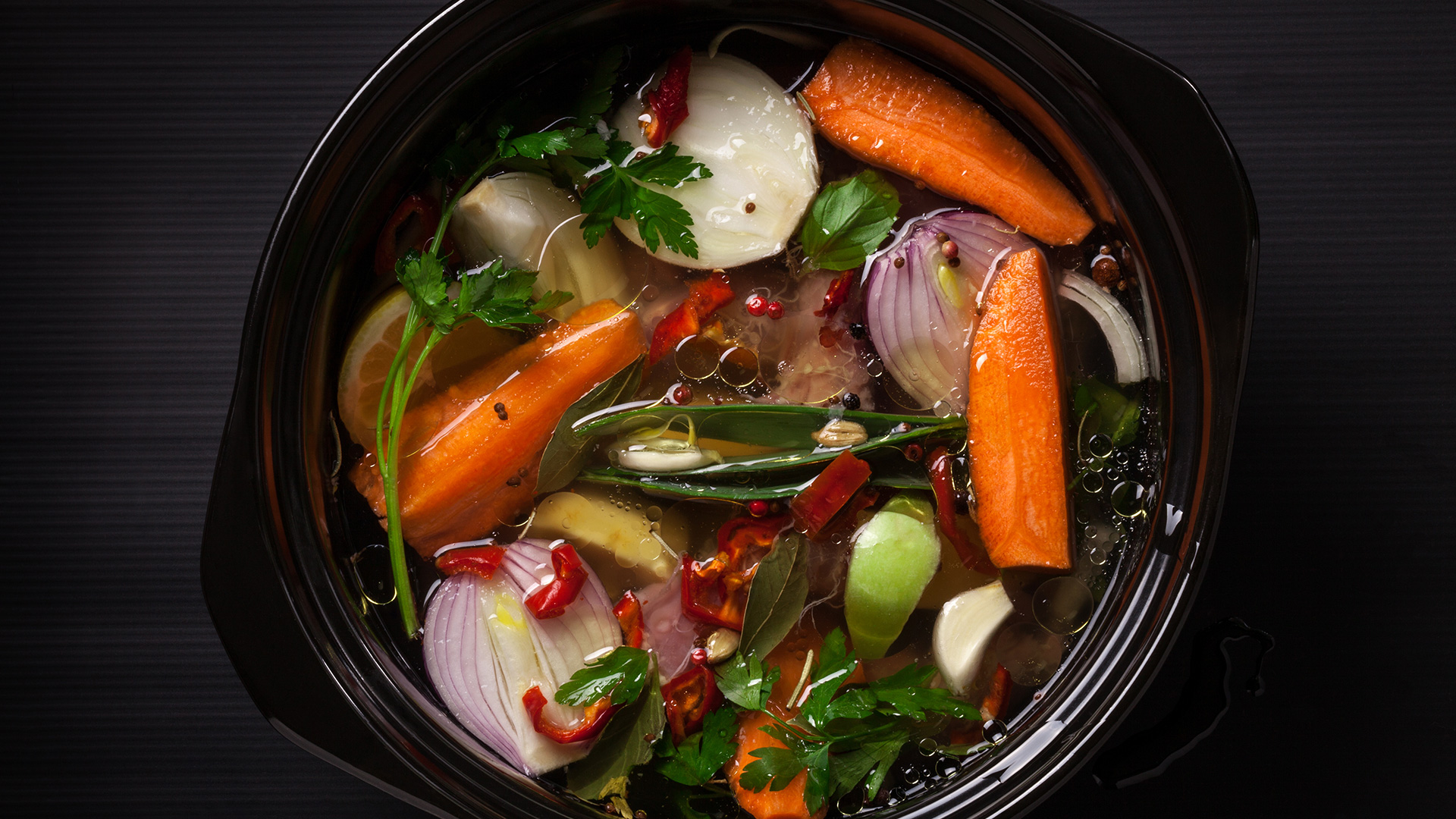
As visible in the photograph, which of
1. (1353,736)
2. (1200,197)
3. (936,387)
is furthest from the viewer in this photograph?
(1353,736)

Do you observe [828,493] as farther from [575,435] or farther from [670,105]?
[670,105]

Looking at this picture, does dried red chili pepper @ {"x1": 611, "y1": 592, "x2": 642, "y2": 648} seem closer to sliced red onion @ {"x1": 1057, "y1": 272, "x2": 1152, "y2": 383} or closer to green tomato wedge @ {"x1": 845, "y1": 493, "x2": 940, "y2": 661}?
green tomato wedge @ {"x1": 845, "y1": 493, "x2": 940, "y2": 661}

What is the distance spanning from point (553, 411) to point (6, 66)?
1.27 meters

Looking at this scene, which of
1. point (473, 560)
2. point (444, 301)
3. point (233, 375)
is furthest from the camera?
point (233, 375)

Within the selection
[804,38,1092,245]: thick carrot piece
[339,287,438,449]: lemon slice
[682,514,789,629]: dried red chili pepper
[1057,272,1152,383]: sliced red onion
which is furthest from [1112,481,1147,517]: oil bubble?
[339,287,438,449]: lemon slice

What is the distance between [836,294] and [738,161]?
0.24 m

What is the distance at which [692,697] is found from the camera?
46.5 inches

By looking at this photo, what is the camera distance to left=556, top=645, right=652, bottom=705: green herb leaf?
1133 millimetres

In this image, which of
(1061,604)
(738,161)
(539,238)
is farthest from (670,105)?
(1061,604)

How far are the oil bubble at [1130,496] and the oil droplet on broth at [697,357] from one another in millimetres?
601

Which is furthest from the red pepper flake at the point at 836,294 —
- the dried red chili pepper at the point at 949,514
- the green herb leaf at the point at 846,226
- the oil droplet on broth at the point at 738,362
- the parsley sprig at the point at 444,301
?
the parsley sprig at the point at 444,301

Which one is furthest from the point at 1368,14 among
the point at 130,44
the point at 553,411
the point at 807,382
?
the point at 130,44

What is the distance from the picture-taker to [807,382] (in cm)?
122

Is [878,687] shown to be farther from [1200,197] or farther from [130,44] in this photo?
[130,44]
